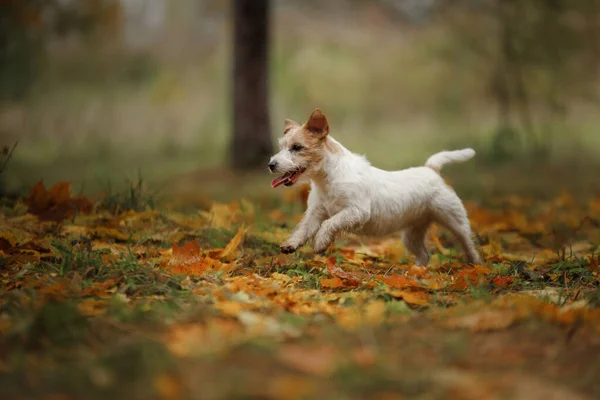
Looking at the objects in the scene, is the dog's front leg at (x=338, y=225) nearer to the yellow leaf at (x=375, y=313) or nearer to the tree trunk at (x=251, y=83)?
the yellow leaf at (x=375, y=313)

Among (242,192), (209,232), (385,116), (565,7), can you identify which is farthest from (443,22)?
(209,232)

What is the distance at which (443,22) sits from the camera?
11094mm

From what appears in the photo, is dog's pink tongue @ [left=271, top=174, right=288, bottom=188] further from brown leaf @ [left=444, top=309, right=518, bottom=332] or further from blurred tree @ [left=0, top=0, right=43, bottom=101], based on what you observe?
blurred tree @ [left=0, top=0, right=43, bottom=101]

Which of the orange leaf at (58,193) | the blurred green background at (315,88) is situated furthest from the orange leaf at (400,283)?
the blurred green background at (315,88)

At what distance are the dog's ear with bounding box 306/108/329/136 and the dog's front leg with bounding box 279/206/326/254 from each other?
46 centimetres

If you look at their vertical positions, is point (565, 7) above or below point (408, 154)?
above

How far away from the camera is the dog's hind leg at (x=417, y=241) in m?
4.36

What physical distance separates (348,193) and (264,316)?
1300 millimetres

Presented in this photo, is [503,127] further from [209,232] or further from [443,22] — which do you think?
[209,232]

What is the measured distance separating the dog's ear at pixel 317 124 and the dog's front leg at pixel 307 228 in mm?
459

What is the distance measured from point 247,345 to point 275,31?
14696mm

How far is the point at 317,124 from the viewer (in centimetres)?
383

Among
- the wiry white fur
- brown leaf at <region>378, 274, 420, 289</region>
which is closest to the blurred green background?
the wiry white fur

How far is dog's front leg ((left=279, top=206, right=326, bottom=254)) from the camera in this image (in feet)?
12.3
